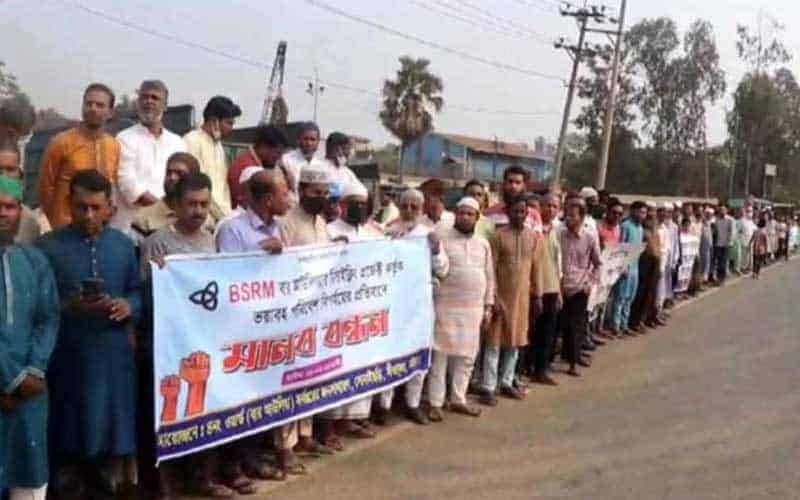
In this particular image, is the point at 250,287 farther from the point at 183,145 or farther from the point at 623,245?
the point at 623,245

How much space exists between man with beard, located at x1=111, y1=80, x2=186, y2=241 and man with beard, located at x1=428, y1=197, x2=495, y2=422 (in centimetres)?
237

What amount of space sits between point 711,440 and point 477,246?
2.25m

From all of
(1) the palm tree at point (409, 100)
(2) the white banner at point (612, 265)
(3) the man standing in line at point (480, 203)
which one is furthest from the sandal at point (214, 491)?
(1) the palm tree at point (409, 100)

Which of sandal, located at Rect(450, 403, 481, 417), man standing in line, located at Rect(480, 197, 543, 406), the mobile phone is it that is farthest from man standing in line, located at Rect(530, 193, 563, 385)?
the mobile phone

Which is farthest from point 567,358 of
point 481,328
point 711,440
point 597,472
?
point 597,472

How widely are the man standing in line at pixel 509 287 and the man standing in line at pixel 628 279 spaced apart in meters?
4.48

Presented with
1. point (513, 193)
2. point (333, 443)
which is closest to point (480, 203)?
point (513, 193)

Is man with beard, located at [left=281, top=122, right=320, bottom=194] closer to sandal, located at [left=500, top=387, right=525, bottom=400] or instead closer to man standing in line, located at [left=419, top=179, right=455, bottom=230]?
man standing in line, located at [left=419, top=179, right=455, bottom=230]

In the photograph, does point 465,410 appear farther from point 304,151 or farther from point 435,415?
point 304,151

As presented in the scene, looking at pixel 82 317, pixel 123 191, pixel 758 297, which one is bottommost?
pixel 758 297

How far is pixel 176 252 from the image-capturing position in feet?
16.7

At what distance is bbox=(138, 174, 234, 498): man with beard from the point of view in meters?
5.02

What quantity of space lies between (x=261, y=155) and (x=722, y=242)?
16.5m

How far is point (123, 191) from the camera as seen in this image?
19.2 feet
